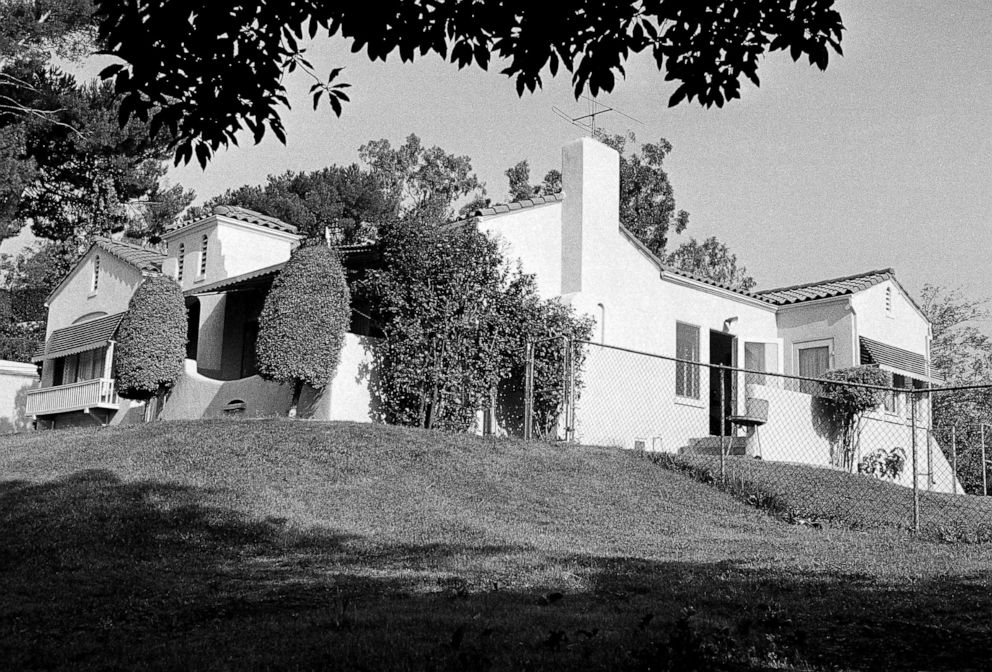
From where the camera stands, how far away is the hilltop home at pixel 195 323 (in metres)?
19.8

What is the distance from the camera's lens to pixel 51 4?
30469 mm

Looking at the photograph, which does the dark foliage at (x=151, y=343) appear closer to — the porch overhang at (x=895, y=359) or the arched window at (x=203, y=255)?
the arched window at (x=203, y=255)

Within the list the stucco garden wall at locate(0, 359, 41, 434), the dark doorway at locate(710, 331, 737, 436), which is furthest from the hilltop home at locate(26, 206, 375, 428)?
the dark doorway at locate(710, 331, 737, 436)

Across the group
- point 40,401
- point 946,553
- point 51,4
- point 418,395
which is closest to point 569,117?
point 418,395

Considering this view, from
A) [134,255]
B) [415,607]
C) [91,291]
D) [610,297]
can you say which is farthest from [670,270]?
[415,607]

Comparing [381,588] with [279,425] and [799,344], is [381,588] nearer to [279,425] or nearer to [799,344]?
[279,425]

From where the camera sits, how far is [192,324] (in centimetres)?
2411

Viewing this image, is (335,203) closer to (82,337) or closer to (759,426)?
(82,337)

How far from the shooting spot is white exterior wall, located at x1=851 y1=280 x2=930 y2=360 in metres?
23.4

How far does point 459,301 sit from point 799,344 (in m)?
9.51

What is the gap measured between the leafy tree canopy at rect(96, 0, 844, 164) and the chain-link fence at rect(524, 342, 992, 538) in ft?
30.3

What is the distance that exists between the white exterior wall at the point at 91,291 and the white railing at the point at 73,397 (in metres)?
2.04

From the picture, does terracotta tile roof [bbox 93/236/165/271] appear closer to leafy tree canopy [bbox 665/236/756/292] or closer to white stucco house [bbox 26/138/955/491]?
white stucco house [bbox 26/138/955/491]

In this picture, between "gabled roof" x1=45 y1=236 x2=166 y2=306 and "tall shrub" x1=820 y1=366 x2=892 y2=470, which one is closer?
"tall shrub" x1=820 y1=366 x2=892 y2=470
